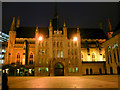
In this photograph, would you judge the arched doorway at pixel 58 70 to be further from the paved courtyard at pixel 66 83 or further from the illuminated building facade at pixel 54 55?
the paved courtyard at pixel 66 83

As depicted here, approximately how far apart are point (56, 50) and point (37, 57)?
8.77 m

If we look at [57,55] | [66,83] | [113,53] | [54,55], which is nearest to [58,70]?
[57,55]

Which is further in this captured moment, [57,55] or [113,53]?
[57,55]

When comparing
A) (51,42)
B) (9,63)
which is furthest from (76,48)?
(9,63)

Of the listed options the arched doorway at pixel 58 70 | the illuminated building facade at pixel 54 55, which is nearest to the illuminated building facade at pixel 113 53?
the illuminated building facade at pixel 54 55

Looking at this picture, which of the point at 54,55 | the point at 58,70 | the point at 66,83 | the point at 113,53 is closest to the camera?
the point at 66,83

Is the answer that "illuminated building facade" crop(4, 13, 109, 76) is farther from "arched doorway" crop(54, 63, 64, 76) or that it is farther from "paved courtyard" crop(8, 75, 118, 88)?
"paved courtyard" crop(8, 75, 118, 88)

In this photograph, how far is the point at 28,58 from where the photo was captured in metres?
62.4

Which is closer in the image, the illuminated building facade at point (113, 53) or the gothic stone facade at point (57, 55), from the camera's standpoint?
the illuminated building facade at point (113, 53)

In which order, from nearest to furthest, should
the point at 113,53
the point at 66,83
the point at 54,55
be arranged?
the point at 66,83
the point at 113,53
the point at 54,55

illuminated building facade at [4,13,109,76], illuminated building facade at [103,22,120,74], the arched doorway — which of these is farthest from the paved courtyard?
the arched doorway

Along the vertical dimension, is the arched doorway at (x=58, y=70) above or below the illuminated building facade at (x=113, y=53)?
below

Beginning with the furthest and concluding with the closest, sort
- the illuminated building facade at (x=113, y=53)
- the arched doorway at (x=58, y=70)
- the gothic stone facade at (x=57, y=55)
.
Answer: the arched doorway at (x=58, y=70)
the gothic stone facade at (x=57, y=55)
the illuminated building facade at (x=113, y=53)

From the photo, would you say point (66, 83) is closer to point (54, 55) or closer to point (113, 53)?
point (113, 53)
